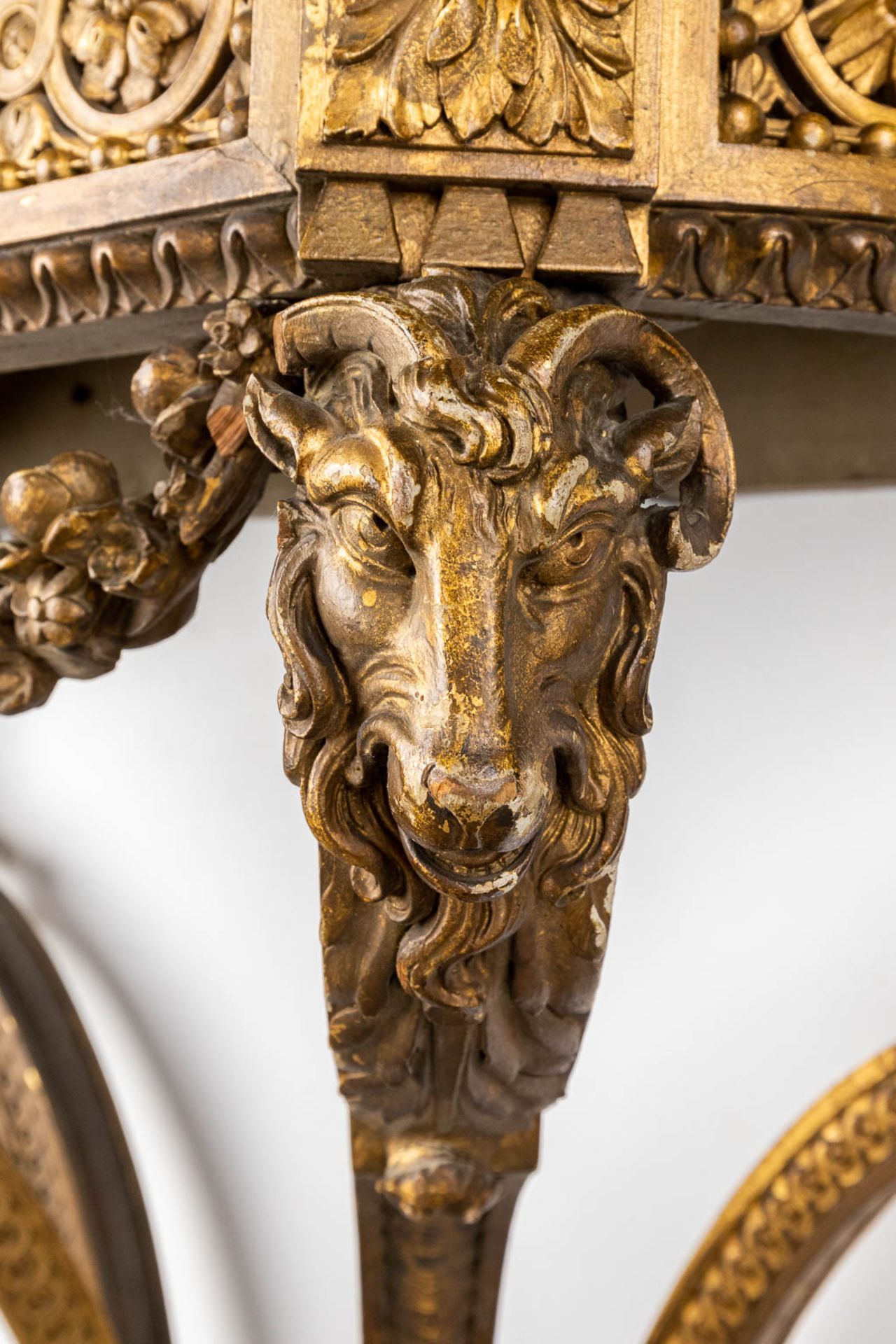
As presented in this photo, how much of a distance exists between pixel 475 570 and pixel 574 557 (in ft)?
0.13

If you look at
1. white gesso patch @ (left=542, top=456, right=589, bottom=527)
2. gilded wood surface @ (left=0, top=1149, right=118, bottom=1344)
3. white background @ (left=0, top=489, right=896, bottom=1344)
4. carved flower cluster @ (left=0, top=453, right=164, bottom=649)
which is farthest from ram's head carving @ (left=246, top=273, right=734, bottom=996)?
gilded wood surface @ (left=0, top=1149, right=118, bottom=1344)

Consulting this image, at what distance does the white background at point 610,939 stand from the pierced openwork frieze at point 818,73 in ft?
1.08

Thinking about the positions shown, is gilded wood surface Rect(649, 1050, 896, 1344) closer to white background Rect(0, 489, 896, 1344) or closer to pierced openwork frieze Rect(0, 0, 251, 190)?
white background Rect(0, 489, 896, 1344)

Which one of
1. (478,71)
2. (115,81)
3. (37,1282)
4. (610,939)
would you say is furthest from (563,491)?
(37,1282)

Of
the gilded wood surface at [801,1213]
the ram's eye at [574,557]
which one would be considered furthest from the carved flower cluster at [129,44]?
the gilded wood surface at [801,1213]

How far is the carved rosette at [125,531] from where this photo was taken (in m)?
0.56

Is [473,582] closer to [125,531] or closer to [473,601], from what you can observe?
[473,601]

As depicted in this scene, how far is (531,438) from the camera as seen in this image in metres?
0.44

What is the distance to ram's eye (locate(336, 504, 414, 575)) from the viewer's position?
1.48 feet

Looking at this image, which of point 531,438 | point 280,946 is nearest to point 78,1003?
point 280,946

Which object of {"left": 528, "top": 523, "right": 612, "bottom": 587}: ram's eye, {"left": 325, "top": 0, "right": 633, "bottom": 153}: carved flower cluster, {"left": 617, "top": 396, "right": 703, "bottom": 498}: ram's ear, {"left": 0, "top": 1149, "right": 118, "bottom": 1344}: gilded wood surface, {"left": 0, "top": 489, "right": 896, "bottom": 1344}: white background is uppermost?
{"left": 325, "top": 0, "right": 633, "bottom": 153}: carved flower cluster

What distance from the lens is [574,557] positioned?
0.46 m

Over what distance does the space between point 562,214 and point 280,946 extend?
59 centimetres

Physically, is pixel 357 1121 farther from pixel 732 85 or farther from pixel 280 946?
pixel 732 85
